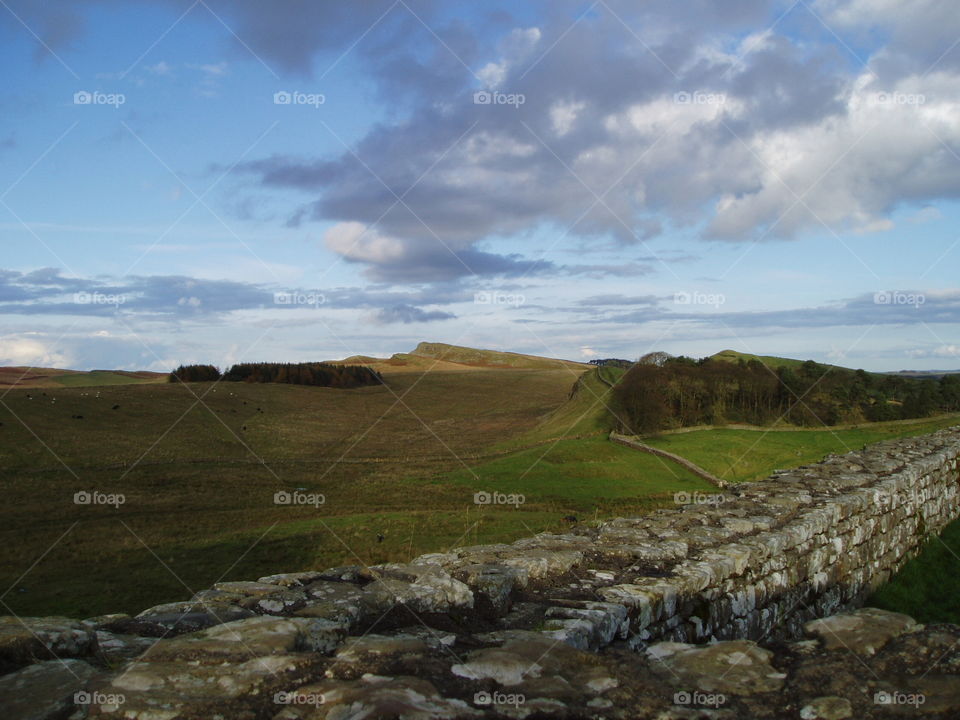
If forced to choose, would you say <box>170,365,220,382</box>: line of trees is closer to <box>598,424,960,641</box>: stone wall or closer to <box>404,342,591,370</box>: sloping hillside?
<box>404,342,591,370</box>: sloping hillside

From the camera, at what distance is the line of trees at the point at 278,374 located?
85812 millimetres

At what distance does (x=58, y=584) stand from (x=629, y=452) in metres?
26.0

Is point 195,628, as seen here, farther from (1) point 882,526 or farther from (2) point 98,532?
(2) point 98,532

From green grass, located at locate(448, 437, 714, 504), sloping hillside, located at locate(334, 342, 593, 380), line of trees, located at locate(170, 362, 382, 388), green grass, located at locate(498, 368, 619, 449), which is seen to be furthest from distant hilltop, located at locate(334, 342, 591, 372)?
green grass, located at locate(448, 437, 714, 504)

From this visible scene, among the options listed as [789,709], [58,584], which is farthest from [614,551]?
[58,584]

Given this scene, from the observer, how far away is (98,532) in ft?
72.6

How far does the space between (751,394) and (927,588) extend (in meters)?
32.6

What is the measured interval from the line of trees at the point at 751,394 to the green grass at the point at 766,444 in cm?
293

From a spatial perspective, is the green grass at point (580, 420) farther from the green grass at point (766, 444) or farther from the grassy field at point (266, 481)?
the green grass at point (766, 444)

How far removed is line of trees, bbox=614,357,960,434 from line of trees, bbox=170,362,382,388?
54591 mm

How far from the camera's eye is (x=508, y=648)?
411 centimetres

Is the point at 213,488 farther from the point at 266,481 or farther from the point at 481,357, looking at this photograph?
the point at 481,357

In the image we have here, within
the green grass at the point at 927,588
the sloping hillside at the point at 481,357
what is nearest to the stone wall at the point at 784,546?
the green grass at the point at 927,588

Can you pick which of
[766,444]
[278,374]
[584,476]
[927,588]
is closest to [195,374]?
[278,374]
